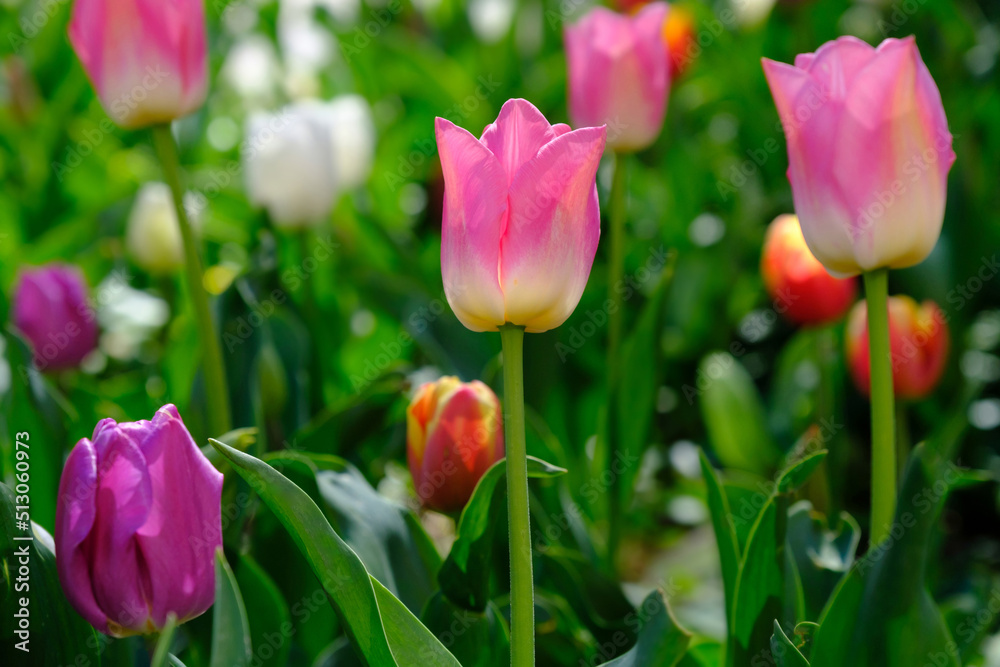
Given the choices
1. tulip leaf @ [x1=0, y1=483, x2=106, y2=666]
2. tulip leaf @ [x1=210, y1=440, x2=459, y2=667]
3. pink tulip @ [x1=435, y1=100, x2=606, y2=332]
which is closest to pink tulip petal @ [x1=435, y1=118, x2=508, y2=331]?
pink tulip @ [x1=435, y1=100, x2=606, y2=332]

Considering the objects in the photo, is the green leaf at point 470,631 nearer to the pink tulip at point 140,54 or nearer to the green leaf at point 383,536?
the green leaf at point 383,536

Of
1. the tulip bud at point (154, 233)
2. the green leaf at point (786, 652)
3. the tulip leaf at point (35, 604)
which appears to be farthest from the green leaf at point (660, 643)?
the tulip bud at point (154, 233)

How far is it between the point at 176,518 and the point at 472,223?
12.1 inches

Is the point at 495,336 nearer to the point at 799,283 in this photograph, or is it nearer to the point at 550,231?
the point at 799,283

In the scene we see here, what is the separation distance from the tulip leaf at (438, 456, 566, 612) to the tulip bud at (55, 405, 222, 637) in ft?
0.68

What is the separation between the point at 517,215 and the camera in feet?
2.11

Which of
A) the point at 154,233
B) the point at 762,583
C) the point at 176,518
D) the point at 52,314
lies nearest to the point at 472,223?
the point at 176,518

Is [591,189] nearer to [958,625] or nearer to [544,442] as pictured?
[544,442]

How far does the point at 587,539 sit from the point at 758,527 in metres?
0.44

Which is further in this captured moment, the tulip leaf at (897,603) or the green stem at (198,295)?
the green stem at (198,295)

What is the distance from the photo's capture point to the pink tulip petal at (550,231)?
64 centimetres

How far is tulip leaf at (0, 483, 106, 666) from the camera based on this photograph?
0.77 metres

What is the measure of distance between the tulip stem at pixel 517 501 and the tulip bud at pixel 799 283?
33.6 inches

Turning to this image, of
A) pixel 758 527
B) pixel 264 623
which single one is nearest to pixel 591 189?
pixel 758 527
